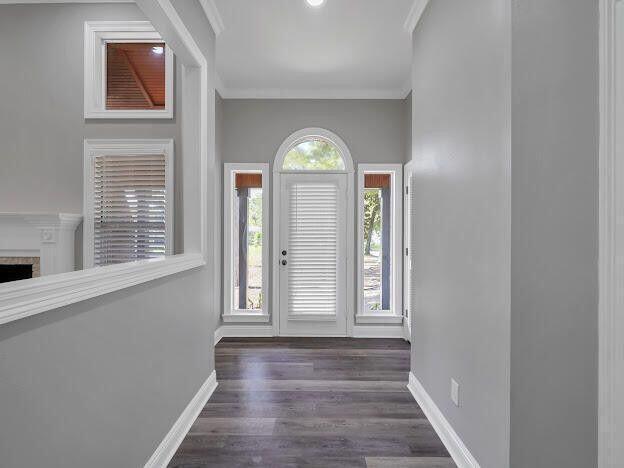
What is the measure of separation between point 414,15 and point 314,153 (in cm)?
197

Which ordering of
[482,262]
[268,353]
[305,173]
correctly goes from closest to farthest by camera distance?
[482,262] → [268,353] → [305,173]

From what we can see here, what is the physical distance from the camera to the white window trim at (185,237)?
1.02 meters

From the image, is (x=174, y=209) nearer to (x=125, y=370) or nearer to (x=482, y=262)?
(x=125, y=370)

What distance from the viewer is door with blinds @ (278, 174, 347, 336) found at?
4402mm

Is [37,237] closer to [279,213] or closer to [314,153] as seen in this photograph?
[279,213]

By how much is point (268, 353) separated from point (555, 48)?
3.30 meters

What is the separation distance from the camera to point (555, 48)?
148 centimetres

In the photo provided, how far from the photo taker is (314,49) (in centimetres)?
339

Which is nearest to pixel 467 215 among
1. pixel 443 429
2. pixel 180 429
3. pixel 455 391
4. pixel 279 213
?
pixel 455 391

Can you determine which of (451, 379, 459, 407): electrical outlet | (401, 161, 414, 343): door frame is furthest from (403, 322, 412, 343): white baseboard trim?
(451, 379, 459, 407): electrical outlet

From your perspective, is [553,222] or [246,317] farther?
[246,317]

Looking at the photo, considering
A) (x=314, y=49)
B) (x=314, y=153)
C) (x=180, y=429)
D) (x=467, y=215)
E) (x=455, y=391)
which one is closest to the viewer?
(x=467, y=215)
